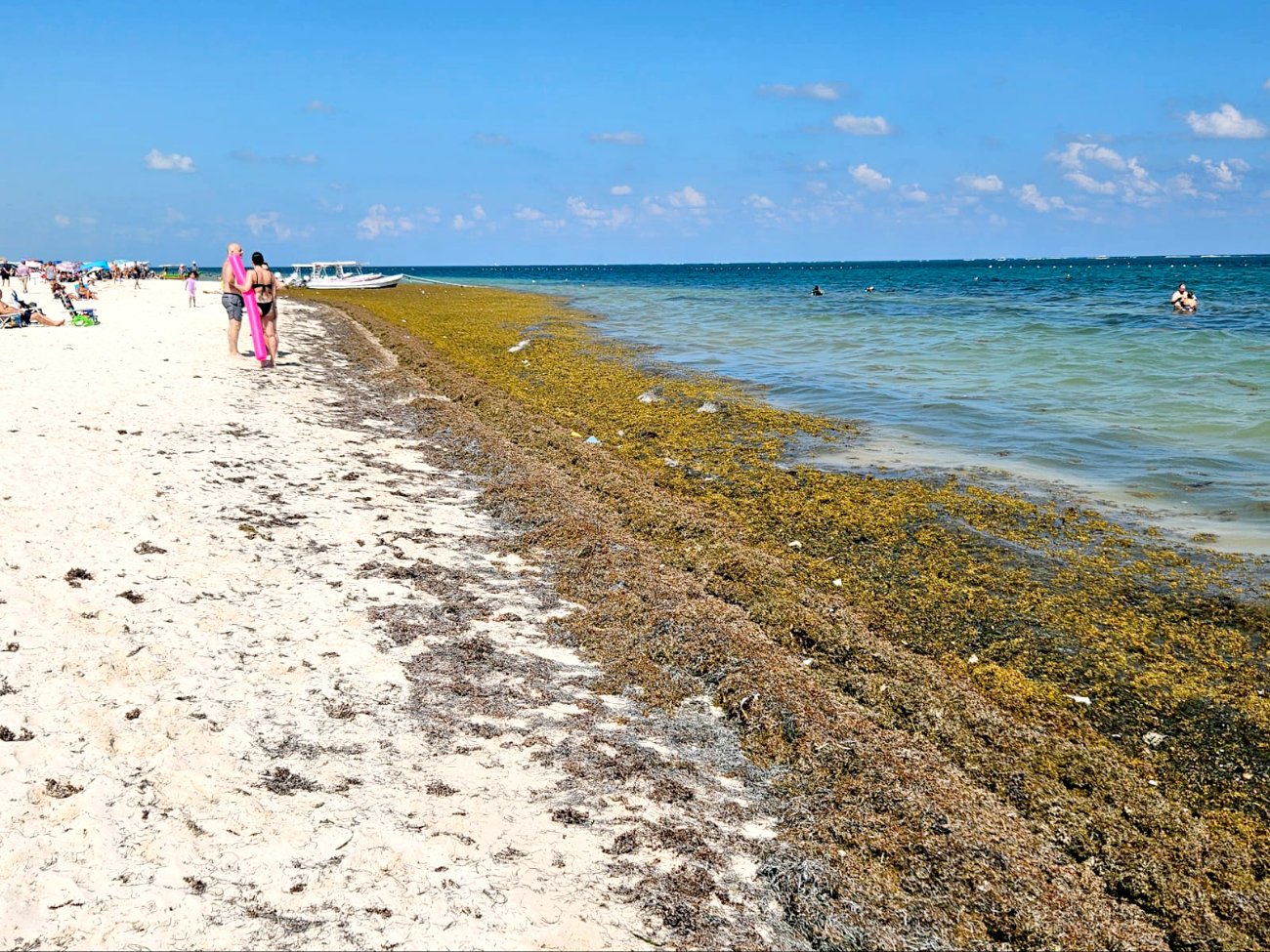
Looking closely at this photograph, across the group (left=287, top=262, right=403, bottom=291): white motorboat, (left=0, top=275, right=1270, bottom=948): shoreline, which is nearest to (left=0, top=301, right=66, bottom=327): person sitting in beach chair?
(left=0, top=275, right=1270, bottom=948): shoreline

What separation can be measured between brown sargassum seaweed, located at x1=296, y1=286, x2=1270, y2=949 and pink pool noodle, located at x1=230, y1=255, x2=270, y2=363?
30.1 feet

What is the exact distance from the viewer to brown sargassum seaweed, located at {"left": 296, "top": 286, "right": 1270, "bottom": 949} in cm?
445

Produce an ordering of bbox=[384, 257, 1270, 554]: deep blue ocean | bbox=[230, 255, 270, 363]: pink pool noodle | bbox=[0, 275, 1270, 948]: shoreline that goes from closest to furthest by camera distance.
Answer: bbox=[0, 275, 1270, 948]: shoreline, bbox=[384, 257, 1270, 554]: deep blue ocean, bbox=[230, 255, 270, 363]: pink pool noodle

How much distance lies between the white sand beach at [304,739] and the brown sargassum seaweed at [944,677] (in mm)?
568

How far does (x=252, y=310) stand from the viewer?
19.6 meters

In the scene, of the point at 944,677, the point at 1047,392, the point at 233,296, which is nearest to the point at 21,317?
the point at 233,296

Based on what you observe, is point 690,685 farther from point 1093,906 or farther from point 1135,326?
point 1135,326

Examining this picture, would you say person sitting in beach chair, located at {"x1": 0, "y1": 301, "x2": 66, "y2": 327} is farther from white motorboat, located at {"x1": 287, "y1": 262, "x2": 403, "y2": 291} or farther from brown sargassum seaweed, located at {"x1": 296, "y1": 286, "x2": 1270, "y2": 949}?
Answer: white motorboat, located at {"x1": 287, "y1": 262, "x2": 403, "y2": 291}

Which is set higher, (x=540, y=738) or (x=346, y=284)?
(x=346, y=284)

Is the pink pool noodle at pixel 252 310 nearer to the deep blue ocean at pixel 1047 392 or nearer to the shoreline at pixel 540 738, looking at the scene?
the shoreline at pixel 540 738

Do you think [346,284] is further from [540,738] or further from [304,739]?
[540,738]

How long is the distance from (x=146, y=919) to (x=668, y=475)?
9609 mm

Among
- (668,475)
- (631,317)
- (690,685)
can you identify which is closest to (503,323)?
(631,317)

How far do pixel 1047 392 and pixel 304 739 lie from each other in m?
20.7
